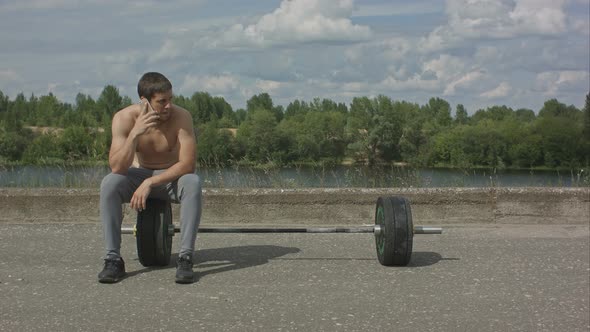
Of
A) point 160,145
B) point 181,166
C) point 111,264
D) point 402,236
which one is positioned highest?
point 160,145

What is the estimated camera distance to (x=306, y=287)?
4.93 m

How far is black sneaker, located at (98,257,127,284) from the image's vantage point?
4957mm

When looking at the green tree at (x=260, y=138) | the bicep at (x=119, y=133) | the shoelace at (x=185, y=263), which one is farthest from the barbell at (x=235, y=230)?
the green tree at (x=260, y=138)

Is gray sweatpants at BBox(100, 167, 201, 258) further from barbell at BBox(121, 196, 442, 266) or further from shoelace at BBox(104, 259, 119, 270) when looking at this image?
barbell at BBox(121, 196, 442, 266)

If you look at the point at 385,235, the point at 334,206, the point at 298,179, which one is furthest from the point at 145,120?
the point at 298,179

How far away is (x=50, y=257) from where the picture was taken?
591 centimetres

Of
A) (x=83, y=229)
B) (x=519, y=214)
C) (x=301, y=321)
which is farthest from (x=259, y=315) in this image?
(x=519, y=214)

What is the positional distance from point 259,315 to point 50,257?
245 cm

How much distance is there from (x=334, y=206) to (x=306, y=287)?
9.62 feet

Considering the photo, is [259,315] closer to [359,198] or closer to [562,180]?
[359,198]

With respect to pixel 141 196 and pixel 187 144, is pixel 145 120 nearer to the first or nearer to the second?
pixel 187 144

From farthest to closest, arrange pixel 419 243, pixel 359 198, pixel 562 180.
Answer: pixel 562 180
pixel 359 198
pixel 419 243

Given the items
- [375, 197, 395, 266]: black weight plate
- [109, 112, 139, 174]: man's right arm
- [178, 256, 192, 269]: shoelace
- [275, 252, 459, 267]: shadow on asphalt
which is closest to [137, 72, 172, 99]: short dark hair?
[109, 112, 139, 174]: man's right arm

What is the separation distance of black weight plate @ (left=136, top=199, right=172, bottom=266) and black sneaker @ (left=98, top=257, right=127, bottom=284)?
0.80ft
